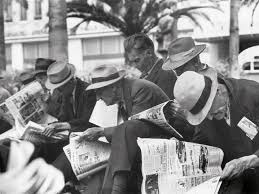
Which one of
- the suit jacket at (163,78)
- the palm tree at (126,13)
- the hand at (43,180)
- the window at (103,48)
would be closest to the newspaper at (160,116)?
the suit jacket at (163,78)

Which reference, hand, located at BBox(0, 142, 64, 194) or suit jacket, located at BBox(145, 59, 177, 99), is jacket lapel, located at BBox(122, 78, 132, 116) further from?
hand, located at BBox(0, 142, 64, 194)

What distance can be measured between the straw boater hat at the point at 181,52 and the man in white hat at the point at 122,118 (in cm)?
28

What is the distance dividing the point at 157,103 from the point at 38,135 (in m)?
1.32

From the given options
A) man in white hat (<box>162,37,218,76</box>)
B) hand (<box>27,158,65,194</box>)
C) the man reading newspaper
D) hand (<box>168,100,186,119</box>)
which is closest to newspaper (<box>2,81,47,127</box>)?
the man reading newspaper

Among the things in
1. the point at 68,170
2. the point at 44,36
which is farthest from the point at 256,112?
the point at 44,36

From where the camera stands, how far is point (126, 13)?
20188mm

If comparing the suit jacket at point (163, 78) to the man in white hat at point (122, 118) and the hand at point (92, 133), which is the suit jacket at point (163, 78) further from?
the hand at point (92, 133)

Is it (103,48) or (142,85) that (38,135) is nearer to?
(142,85)

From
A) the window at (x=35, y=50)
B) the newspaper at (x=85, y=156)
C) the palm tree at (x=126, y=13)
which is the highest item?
the palm tree at (x=126, y=13)

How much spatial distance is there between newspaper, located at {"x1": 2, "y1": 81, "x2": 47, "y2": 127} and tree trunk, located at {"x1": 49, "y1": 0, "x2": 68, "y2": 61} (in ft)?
12.9

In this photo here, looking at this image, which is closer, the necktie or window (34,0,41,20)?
the necktie

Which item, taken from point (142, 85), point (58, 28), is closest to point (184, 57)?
point (142, 85)

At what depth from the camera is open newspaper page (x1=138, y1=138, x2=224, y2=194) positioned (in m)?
4.45

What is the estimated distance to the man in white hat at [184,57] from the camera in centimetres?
549
